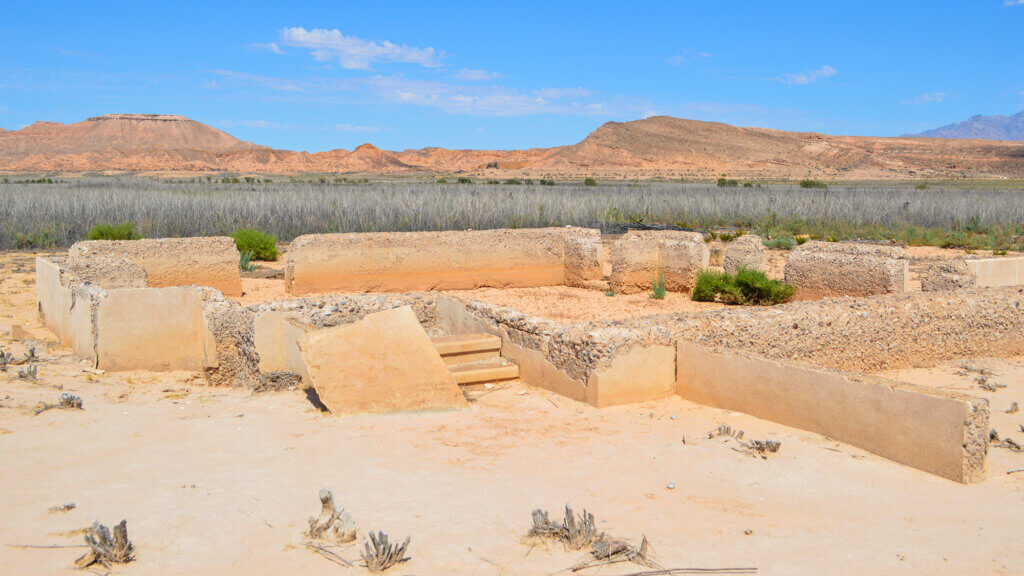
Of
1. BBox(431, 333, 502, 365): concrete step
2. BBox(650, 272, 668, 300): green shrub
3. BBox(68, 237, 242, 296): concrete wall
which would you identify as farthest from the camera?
BBox(650, 272, 668, 300): green shrub

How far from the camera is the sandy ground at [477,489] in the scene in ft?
10.6

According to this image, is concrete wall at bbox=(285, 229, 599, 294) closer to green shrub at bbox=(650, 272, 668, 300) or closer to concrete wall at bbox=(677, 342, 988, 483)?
green shrub at bbox=(650, 272, 668, 300)

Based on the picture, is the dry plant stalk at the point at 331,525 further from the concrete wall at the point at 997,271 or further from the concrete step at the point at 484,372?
the concrete wall at the point at 997,271

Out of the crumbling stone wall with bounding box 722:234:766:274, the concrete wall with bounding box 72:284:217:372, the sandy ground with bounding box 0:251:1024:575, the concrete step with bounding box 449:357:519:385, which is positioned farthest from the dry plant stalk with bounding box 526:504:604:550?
the crumbling stone wall with bounding box 722:234:766:274

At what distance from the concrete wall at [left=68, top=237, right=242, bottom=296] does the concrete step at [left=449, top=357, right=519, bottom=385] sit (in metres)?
5.07

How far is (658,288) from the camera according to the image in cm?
1071

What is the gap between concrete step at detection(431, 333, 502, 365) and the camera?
254 inches

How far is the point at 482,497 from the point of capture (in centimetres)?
389

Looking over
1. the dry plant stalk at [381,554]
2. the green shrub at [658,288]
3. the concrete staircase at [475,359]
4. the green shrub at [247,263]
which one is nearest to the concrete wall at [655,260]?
the green shrub at [658,288]

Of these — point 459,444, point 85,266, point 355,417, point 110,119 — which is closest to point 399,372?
point 355,417

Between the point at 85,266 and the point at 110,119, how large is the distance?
418 ft

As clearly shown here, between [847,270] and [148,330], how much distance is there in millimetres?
7708

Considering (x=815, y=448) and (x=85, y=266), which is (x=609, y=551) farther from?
(x=85, y=266)

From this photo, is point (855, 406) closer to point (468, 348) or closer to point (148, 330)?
point (468, 348)
